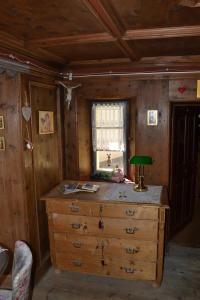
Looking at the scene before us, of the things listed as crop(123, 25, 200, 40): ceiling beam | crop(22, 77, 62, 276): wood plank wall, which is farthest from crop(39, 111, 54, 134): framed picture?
crop(123, 25, 200, 40): ceiling beam

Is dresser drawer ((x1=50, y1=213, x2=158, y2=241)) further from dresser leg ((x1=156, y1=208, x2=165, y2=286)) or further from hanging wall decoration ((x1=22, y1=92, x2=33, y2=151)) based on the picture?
hanging wall decoration ((x1=22, y1=92, x2=33, y2=151))

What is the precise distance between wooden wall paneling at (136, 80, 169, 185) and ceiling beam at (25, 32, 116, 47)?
1.18 metres

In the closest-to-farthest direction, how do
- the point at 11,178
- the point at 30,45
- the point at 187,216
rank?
the point at 30,45 < the point at 11,178 < the point at 187,216

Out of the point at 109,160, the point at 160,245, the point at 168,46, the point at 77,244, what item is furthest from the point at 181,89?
the point at 77,244

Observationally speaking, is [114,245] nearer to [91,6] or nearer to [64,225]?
[64,225]

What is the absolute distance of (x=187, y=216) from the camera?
438cm

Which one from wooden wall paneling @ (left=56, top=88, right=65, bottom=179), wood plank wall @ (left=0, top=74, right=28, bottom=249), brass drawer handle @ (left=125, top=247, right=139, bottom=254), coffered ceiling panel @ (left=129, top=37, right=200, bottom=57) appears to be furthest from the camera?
wooden wall paneling @ (left=56, top=88, right=65, bottom=179)

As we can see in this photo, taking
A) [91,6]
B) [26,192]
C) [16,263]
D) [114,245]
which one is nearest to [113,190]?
[114,245]

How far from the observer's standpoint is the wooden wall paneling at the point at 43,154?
2.92m

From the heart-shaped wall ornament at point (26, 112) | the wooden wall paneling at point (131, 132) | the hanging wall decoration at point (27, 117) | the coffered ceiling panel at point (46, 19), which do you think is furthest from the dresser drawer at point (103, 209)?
the coffered ceiling panel at point (46, 19)

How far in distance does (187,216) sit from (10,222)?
9.49ft

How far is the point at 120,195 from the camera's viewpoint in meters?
2.92

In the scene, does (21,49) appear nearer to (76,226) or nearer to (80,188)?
(80,188)

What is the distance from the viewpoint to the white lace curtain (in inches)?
146
